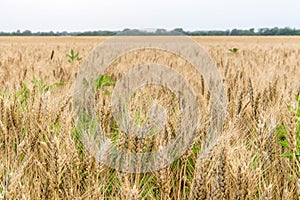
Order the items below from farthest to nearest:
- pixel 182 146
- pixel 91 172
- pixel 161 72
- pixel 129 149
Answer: pixel 161 72, pixel 182 146, pixel 129 149, pixel 91 172

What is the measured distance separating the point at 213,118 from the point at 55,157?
0.76m

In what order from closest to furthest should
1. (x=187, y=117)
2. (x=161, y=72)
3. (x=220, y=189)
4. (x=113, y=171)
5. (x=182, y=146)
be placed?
(x=220, y=189) < (x=182, y=146) < (x=113, y=171) < (x=187, y=117) < (x=161, y=72)

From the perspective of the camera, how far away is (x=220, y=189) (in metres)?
0.97

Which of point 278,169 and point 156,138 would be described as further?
point 278,169

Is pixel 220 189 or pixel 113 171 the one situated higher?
pixel 220 189

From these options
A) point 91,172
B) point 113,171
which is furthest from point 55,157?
point 113,171

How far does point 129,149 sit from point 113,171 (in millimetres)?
269

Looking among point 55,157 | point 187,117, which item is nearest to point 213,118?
point 187,117

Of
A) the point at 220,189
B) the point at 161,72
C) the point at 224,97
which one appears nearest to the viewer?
the point at 220,189

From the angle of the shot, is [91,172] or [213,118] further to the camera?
[213,118]

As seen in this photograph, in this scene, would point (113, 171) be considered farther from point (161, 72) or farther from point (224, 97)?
point (161, 72)

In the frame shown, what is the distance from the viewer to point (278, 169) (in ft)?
4.91

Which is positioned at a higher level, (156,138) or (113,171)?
(156,138)

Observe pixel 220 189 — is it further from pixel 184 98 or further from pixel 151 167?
pixel 184 98
